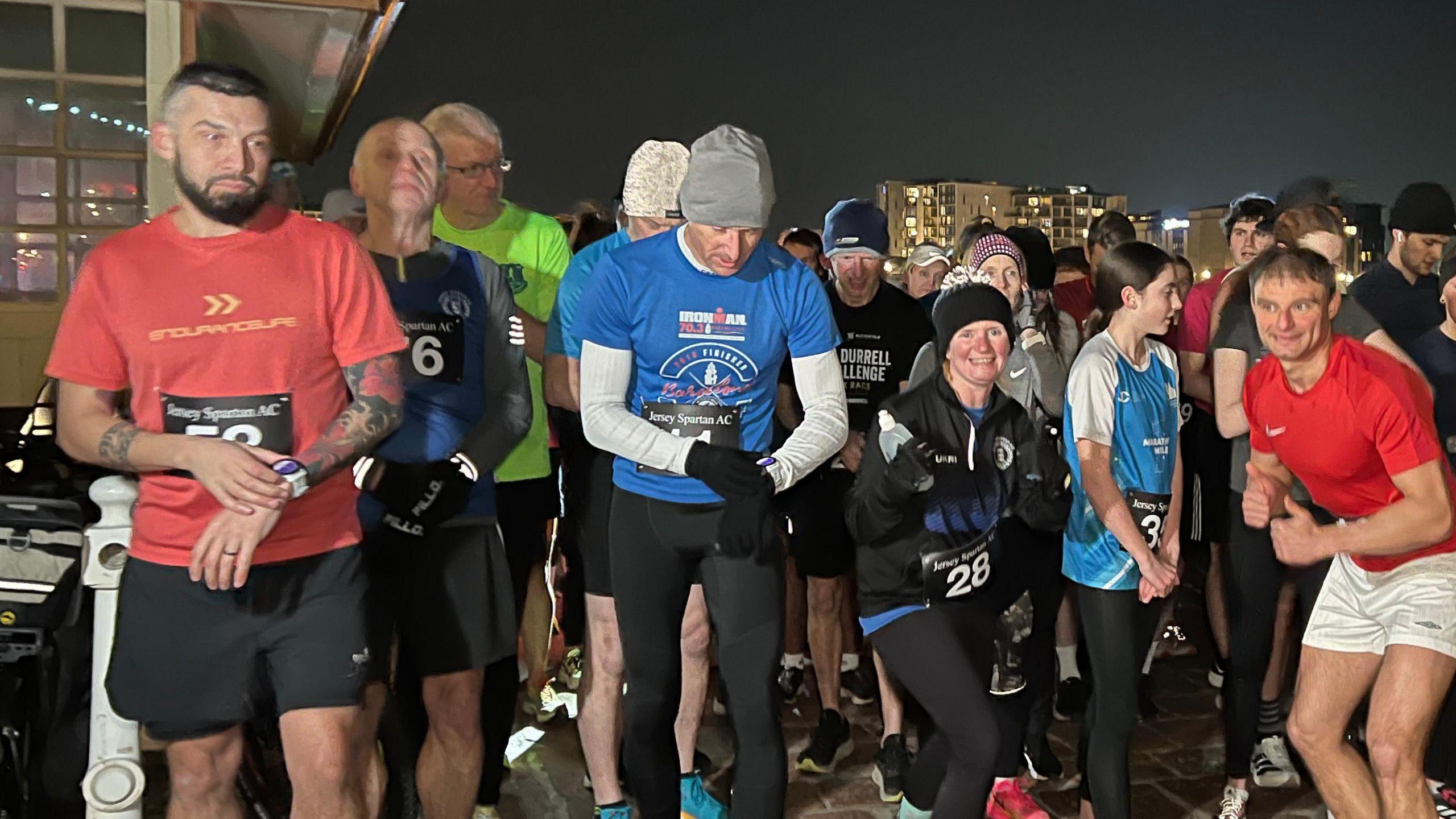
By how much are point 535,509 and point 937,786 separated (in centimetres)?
178

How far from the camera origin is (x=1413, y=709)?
138 inches

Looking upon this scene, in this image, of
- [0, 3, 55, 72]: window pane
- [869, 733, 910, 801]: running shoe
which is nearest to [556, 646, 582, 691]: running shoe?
[869, 733, 910, 801]: running shoe

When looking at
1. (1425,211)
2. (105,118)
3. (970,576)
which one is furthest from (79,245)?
(1425,211)

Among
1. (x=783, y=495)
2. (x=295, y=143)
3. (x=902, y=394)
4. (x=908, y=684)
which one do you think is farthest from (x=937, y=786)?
(x=295, y=143)

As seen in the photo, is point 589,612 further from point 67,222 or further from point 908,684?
point 67,222

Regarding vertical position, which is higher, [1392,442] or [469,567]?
[1392,442]

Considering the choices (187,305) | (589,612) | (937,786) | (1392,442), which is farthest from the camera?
(589,612)

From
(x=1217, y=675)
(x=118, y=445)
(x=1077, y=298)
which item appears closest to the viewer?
(x=118, y=445)

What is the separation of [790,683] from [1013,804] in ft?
5.47

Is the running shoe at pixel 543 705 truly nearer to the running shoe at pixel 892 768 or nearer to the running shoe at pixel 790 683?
the running shoe at pixel 790 683

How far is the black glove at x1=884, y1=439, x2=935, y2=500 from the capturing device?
3615mm

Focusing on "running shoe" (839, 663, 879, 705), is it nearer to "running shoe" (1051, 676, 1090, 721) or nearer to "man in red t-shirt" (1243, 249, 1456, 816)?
"running shoe" (1051, 676, 1090, 721)

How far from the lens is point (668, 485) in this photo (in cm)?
382

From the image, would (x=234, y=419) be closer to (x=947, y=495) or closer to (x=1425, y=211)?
(x=947, y=495)
